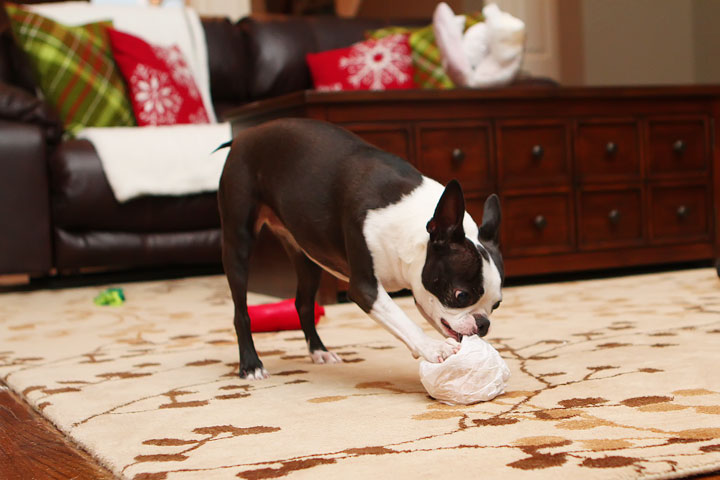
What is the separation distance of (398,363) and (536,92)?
153 cm

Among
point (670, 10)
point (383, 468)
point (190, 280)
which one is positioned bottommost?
point (190, 280)

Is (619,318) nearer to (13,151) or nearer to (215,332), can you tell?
(215,332)

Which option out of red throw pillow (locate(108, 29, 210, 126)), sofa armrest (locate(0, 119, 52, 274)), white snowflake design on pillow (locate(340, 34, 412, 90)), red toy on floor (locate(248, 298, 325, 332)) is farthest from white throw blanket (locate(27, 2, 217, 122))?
red toy on floor (locate(248, 298, 325, 332))

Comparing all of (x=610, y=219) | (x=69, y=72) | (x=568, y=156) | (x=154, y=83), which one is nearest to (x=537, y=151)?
(x=568, y=156)

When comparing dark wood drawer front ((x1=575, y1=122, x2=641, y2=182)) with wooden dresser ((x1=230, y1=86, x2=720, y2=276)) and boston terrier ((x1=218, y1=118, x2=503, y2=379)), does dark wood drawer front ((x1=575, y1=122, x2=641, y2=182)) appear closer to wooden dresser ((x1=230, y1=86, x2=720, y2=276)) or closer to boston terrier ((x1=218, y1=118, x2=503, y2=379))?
wooden dresser ((x1=230, y1=86, x2=720, y2=276))

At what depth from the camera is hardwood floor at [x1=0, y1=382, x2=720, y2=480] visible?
1080 mm

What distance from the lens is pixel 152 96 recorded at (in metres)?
3.99

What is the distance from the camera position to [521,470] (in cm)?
96

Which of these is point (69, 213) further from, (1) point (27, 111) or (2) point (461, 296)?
(2) point (461, 296)

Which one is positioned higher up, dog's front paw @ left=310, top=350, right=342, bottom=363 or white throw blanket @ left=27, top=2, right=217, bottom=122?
white throw blanket @ left=27, top=2, right=217, bottom=122

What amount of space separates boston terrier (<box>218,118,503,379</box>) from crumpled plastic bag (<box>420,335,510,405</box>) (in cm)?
3

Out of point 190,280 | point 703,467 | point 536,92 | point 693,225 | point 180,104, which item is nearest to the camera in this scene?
point 703,467

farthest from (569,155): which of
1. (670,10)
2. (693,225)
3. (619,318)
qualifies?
(670,10)

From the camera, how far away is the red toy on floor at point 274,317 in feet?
7.26
